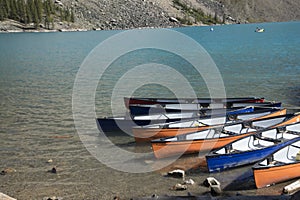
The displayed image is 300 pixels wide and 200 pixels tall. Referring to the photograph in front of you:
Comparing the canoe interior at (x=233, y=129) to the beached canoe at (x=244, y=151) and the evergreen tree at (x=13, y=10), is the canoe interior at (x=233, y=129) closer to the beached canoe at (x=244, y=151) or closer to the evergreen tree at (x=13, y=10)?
the beached canoe at (x=244, y=151)

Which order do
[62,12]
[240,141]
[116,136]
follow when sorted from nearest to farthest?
1. [240,141]
2. [116,136]
3. [62,12]

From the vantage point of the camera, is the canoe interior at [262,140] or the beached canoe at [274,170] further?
the canoe interior at [262,140]

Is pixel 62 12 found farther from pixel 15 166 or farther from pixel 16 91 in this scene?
pixel 15 166

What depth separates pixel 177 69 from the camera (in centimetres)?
5450

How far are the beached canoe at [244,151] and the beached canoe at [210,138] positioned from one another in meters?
0.97

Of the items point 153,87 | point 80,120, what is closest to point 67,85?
point 153,87

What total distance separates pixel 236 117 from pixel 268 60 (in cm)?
4155

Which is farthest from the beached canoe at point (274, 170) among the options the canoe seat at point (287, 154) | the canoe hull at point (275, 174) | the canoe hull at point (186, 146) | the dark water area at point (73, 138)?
the canoe hull at point (186, 146)

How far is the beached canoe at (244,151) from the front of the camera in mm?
17328

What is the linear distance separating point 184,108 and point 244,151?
9.87m

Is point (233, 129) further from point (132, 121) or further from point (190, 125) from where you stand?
point (132, 121)

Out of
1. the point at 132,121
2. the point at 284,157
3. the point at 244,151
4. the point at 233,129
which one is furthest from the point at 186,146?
the point at 132,121

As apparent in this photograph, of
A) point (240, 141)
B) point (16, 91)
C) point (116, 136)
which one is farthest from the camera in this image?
point (16, 91)

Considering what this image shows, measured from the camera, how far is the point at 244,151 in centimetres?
1759
